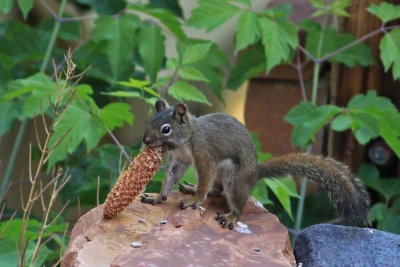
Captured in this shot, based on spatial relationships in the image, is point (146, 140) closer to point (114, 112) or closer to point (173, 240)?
point (173, 240)

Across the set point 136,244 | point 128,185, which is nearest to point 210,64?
point 128,185

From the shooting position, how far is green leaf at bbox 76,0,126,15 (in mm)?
2674

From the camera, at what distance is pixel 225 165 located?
65.0 inches

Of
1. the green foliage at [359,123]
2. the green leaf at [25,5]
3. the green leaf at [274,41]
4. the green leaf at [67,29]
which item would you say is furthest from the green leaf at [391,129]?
the green leaf at [67,29]

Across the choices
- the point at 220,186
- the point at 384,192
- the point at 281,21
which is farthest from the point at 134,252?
the point at 384,192

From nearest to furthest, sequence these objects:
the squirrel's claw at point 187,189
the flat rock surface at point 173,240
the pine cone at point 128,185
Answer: the flat rock surface at point 173,240
the pine cone at point 128,185
the squirrel's claw at point 187,189

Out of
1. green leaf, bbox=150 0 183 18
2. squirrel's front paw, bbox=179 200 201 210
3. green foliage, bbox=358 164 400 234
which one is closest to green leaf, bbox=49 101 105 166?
squirrel's front paw, bbox=179 200 201 210

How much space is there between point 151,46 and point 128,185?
106cm

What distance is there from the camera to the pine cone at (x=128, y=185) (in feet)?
4.49

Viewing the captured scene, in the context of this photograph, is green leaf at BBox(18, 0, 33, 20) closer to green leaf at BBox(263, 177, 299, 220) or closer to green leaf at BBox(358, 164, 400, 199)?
green leaf at BBox(263, 177, 299, 220)

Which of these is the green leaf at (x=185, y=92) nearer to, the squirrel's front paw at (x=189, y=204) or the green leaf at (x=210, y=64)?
the squirrel's front paw at (x=189, y=204)

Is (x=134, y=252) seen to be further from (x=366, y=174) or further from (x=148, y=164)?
(x=366, y=174)

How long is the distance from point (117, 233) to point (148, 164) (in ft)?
0.56

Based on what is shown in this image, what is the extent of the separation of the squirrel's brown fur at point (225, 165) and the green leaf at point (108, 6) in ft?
3.75
